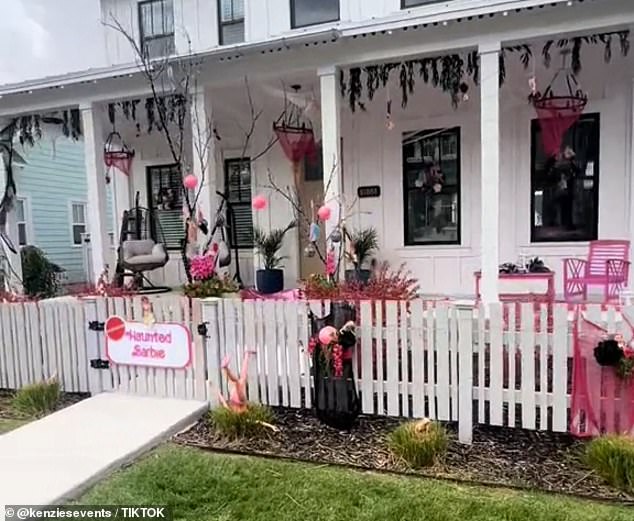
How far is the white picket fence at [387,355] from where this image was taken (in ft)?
10.4

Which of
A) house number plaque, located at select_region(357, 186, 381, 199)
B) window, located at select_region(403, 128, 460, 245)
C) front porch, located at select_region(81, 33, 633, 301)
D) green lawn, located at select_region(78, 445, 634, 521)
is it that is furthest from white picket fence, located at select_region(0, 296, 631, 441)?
house number plaque, located at select_region(357, 186, 381, 199)

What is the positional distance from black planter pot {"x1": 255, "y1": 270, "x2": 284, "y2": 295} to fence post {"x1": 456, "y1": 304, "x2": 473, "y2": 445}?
4.93 metres

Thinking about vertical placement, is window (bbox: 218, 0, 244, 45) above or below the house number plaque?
above

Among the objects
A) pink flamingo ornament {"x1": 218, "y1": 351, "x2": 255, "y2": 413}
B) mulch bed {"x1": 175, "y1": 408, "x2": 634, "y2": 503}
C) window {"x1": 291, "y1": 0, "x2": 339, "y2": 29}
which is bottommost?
mulch bed {"x1": 175, "y1": 408, "x2": 634, "y2": 503}

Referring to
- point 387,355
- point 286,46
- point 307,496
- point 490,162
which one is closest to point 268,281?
point 286,46

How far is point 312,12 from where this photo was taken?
7.75 m

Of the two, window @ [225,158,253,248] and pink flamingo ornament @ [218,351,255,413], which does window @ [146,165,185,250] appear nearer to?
window @ [225,158,253,248]

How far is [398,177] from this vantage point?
759cm

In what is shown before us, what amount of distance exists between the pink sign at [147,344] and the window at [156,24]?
20.3 ft

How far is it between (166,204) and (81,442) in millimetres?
6813

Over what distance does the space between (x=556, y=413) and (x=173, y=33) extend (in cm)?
839

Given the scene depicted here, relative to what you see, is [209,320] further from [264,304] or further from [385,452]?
[385,452]

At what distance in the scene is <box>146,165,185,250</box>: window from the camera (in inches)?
375

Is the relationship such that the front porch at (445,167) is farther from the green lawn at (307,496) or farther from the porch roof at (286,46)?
the green lawn at (307,496)
